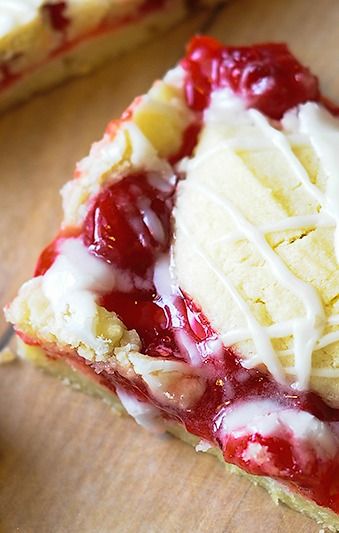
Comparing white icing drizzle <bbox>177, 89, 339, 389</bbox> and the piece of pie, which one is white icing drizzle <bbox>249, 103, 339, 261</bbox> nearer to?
white icing drizzle <bbox>177, 89, 339, 389</bbox>

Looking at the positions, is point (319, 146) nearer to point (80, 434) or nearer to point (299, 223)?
point (299, 223)

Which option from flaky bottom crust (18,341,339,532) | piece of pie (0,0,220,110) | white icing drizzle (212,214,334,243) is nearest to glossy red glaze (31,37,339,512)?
flaky bottom crust (18,341,339,532)

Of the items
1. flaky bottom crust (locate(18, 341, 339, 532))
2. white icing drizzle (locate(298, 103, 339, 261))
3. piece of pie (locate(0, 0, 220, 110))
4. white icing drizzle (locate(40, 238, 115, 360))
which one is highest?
piece of pie (locate(0, 0, 220, 110))

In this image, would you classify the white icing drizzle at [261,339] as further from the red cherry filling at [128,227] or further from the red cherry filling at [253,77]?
the red cherry filling at [253,77]

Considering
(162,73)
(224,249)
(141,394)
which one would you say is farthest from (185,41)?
(141,394)

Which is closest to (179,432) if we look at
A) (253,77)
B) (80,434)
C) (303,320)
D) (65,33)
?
(80,434)
